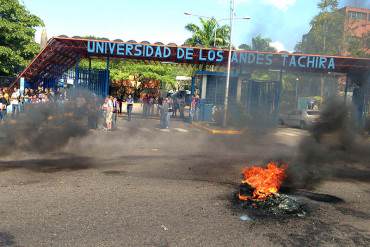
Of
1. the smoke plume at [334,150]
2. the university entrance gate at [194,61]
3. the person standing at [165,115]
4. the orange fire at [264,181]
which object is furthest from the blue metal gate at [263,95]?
the orange fire at [264,181]

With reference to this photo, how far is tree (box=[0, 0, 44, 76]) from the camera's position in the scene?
24172mm

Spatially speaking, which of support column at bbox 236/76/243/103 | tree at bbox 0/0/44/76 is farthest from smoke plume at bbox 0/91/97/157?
tree at bbox 0/0/44/76

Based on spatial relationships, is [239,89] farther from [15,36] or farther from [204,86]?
[15,36]

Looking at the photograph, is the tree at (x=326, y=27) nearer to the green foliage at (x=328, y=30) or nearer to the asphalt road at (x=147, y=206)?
the green foliage at (x=328, y=30)

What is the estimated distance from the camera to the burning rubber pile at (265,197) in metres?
6.02

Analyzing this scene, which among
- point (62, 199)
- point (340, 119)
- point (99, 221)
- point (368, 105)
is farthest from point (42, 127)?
point (368, 105)

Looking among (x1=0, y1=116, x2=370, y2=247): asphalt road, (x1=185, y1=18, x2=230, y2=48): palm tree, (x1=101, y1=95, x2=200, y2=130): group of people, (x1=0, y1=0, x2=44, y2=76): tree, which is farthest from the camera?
(x1=185, y1=18, x2=230, y2=48): palm tree

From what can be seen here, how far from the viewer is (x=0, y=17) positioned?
24.5m

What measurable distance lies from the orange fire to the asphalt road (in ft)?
1.54

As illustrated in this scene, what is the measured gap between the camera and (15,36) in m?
24.6

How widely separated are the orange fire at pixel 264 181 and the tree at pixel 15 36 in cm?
2151

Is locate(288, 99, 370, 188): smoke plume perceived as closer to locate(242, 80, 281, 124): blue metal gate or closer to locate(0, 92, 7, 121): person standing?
locate(242, 80, 281, 124): blue metal gate

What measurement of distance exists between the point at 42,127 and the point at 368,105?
10521 mm

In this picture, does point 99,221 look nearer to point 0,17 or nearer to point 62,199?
point 62,199
